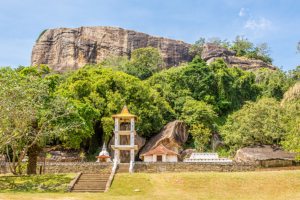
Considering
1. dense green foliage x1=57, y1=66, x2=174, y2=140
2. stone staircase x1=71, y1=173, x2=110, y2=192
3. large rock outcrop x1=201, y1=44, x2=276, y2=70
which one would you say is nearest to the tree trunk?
stone staircase x1=71, y1=173, x2=110, y2=192

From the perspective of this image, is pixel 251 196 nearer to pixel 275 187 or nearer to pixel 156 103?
pixel 275 187

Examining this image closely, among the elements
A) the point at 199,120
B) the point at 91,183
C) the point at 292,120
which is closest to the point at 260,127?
the point at 292,120

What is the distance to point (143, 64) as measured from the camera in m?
60.2

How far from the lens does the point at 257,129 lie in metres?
38.9

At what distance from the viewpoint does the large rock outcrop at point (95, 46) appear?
229ft

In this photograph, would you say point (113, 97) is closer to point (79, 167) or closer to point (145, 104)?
point (145, 104)

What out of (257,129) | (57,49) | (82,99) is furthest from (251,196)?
(57,49)

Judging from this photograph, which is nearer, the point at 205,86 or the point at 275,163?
the point at 275,163

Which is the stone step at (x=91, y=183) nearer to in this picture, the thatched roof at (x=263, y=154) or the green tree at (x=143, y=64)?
the thatched roof at (x=263, y=154)

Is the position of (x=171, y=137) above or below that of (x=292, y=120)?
below

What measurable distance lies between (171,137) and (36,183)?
20053mm

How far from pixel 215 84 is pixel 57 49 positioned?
32.3m

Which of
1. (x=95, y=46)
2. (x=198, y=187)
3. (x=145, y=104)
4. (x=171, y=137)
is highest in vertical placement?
(x=95, y=46)

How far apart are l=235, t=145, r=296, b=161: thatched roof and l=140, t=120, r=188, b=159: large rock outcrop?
803 centimetres
